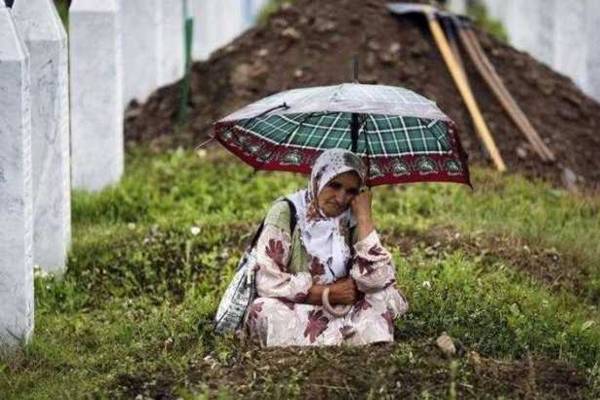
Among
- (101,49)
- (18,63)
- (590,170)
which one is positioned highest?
(18,63)

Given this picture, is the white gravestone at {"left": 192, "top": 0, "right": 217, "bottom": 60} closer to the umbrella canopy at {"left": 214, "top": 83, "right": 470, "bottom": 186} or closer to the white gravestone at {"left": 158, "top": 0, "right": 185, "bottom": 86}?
the white gravestone at {"left": 158, "top": 0, "right": 185, "bottom": 86}

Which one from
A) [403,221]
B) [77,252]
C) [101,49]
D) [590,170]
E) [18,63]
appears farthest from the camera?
[590,170]

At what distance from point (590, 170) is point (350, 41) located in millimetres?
2604

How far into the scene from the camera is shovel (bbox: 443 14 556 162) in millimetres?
14297

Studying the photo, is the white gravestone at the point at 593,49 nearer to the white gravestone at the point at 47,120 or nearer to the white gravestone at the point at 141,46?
the white gravestone at the point at 141,46

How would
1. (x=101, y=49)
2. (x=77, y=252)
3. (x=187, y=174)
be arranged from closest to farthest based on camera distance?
(x=77, y=252), (x=101, y=49), (x=187, y=174)

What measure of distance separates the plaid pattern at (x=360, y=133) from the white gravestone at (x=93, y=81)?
3754 millimetres

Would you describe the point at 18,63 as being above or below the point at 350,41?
above

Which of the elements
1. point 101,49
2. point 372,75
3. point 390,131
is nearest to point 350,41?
point 372,75

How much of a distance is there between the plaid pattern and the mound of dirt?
587 cm

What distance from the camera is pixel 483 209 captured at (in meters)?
11.9

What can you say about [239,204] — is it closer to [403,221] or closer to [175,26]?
[403,221]

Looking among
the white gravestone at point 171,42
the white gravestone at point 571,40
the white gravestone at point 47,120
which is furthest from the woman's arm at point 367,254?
the white gravestone at point 571,40

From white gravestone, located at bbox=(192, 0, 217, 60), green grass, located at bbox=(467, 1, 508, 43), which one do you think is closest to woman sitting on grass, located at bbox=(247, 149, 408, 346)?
white gravestone, located at bbox=(192, 0, 217, 60)
